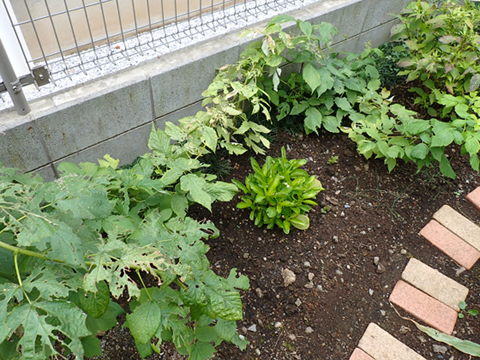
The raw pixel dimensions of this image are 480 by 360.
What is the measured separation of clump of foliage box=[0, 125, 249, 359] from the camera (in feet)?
3.67

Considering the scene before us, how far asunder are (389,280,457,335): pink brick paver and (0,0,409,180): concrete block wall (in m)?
1.87

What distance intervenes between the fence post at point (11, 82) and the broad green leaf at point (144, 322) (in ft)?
4.47

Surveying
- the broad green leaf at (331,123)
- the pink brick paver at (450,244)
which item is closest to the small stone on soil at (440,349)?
the pink brick paver at (450,244)

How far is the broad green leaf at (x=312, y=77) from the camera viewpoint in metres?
2.65

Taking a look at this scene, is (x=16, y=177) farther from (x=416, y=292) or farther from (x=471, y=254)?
(x=471, y=254)

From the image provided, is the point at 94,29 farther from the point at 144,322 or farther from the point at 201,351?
the point at 201,351

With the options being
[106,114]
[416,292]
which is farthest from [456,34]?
[106,114]

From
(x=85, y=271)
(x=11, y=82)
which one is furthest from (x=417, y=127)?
(x=11, y=82)

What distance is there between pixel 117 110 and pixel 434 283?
7.58ft

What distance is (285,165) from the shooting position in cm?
246

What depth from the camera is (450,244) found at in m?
2.60

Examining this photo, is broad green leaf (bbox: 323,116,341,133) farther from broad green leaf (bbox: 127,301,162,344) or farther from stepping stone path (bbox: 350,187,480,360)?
broad green leaf (bbox: 127,301,162,344)

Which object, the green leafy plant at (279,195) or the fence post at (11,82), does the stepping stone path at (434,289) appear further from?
the fence post at (11,82)

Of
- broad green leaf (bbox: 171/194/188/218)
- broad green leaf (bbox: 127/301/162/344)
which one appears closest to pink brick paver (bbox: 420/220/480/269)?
broad green leaf (bbox: 171/194/188/218)
